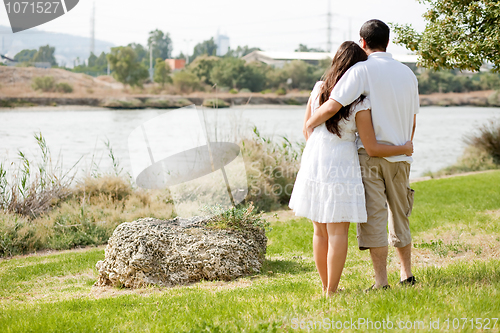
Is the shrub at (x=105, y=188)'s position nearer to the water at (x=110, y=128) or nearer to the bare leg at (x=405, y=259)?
the bare leg at (x=405, y=259)

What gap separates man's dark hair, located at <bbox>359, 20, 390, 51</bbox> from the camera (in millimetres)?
3520

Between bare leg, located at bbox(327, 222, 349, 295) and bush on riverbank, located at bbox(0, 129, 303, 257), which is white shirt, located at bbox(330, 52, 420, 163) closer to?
bare leg, located at bbox(327, 222, 349, 295)

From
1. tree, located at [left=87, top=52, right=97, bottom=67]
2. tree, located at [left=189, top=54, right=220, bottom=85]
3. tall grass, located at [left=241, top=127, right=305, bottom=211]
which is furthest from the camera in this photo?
tree, located at [left=87, top=52, right=97, bottom=67]

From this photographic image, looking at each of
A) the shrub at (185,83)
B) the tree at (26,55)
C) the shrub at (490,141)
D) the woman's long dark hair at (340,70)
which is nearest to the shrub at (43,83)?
the tree at (26,55)

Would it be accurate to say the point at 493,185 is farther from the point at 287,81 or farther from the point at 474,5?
the point at 287,81

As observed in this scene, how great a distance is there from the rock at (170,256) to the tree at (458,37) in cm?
491

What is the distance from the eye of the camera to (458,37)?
784 cm

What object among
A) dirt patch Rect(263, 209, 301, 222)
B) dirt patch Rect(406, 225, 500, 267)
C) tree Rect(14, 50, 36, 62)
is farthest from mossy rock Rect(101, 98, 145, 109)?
dirt patch Rect(406, 225, 500, 267)

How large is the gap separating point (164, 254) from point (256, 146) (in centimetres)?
775

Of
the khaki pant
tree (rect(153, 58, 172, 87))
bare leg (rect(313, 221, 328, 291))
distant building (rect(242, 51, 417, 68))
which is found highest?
distant building (rect(242, 51, 417, 68))

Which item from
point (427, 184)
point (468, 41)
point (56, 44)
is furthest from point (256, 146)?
point (56, 44)

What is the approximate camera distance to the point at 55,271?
6.66 metres

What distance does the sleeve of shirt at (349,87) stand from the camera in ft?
10.9

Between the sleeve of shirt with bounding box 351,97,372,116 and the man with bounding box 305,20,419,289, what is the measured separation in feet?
0.10
